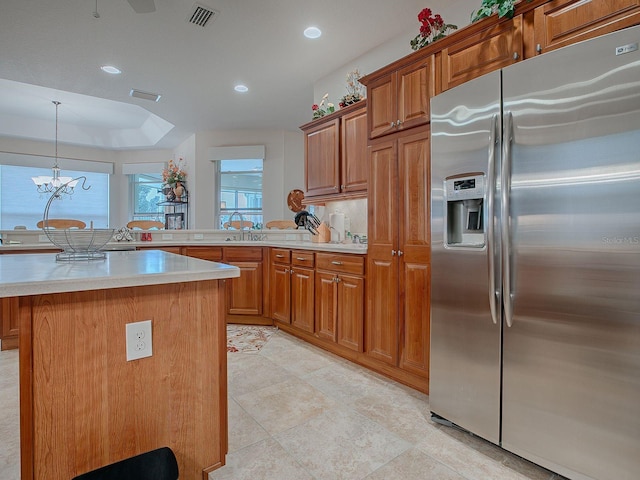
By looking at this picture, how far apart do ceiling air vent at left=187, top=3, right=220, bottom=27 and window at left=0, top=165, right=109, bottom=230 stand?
523 centimetres

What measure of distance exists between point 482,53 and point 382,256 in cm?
138

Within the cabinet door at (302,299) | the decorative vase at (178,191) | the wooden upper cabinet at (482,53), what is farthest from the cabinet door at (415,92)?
the decorative vase at (178,191)

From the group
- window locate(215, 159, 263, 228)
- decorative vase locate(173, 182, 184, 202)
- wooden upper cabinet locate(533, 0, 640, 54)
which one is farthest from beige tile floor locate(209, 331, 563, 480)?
decorative vase locate(173, 182, 184, 202)

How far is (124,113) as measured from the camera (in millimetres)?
6336

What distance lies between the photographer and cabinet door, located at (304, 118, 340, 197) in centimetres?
340

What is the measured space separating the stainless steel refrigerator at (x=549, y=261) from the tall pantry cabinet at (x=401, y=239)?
294 millimetres

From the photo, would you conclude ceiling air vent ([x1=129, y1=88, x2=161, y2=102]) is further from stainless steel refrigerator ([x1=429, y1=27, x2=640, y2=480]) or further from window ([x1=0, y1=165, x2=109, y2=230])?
stainless steel refrigerator ([x1=429, y1=27, x2=640, y2=480])

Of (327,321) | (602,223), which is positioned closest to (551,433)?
(602,223)

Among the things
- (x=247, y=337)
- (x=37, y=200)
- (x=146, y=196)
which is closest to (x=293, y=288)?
(x=247, y=337)

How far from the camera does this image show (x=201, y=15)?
2.88 metres

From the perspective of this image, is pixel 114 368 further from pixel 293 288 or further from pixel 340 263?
pixel 293 288

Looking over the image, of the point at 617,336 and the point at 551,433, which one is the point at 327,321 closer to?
the point at 551,433

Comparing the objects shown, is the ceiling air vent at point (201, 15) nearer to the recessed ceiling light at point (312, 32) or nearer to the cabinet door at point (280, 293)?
the recessed ceiling light at point (312, 32)

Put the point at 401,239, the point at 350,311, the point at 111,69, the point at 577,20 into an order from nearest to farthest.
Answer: the point at 577,20, the point at 401,239, the point at 350,311, the point at 111,69
